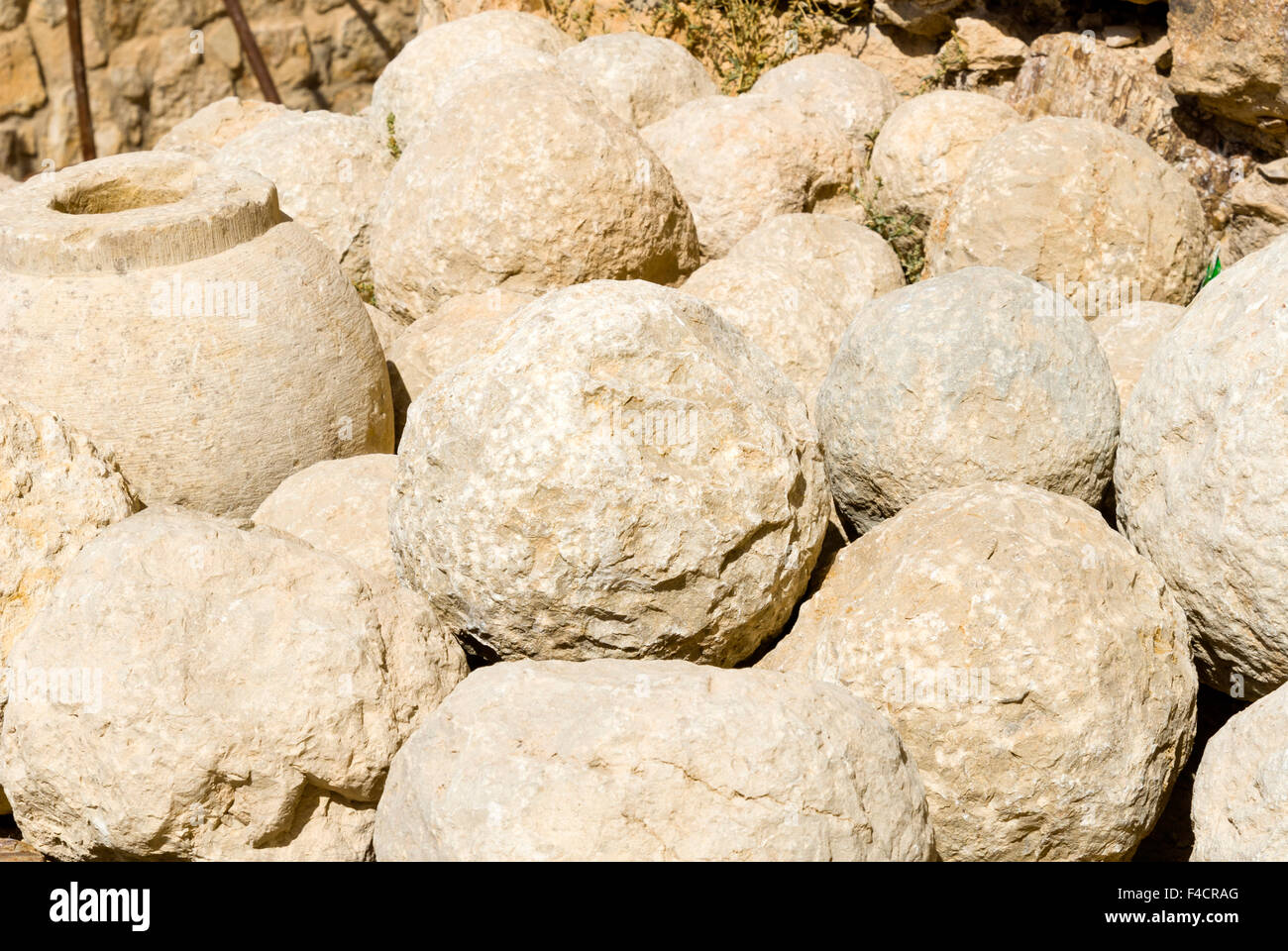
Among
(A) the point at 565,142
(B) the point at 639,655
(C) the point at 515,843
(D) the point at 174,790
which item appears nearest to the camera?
(C) the point at 515,843

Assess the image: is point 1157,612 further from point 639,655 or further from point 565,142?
point 565,142

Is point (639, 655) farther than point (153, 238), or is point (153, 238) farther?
point (153, 238)

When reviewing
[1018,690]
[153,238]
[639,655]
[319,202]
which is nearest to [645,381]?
[639,655]

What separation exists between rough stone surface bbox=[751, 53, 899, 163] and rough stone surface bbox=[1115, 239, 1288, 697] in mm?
2843

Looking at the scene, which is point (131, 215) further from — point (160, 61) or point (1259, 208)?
point (160, 61)

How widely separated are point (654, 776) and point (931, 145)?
3825mm

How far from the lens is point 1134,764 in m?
3.24

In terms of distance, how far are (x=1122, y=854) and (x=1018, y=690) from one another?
2.00 feet

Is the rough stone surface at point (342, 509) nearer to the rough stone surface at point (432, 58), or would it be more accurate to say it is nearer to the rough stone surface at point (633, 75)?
the rough stone surface at point (432, 58)

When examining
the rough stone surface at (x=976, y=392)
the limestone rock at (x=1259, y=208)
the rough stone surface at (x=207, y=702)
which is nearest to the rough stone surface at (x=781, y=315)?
the rough stone surface at (x=976, y=392)

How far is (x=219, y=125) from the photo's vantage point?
23.8 feet

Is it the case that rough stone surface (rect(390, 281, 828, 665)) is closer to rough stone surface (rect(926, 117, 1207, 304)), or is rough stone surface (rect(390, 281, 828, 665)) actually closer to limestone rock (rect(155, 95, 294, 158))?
rough stone surface (rect(926, 117, 1207, 304))

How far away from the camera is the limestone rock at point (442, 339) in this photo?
475 cm

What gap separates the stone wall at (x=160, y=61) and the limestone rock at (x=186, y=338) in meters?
4.44
